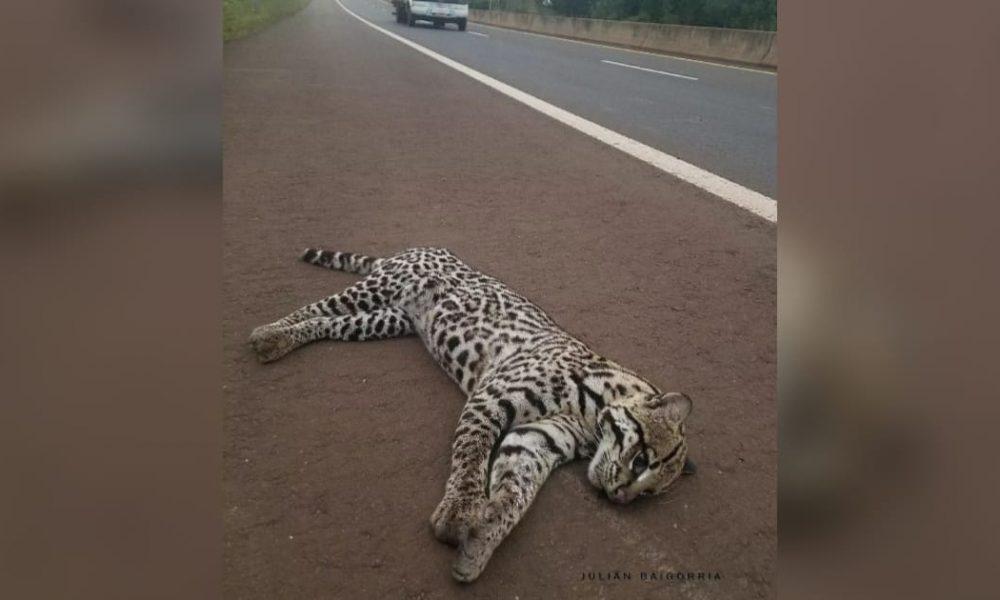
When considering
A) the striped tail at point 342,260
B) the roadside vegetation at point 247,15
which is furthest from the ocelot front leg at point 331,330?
the roadside vegetation at point 247,15

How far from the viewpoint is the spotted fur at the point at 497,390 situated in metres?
1.81

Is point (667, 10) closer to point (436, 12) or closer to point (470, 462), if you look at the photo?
point (436, 12)

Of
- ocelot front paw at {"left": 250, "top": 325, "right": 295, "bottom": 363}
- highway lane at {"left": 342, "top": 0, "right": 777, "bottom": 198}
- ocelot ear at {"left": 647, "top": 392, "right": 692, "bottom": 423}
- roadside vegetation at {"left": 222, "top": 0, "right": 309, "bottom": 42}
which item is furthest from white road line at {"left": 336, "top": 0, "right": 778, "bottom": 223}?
ocelot front paw at {"left": 250, "top": 325, "right": 295, "bottom": 363}

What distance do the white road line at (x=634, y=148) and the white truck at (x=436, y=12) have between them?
80 mm

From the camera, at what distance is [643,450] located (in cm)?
193

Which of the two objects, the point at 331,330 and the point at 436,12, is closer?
the point at 331,330

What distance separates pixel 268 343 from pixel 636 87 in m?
1.43

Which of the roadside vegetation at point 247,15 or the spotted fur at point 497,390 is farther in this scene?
the spotted fur at point 497,390

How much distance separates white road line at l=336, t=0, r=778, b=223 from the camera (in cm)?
199
